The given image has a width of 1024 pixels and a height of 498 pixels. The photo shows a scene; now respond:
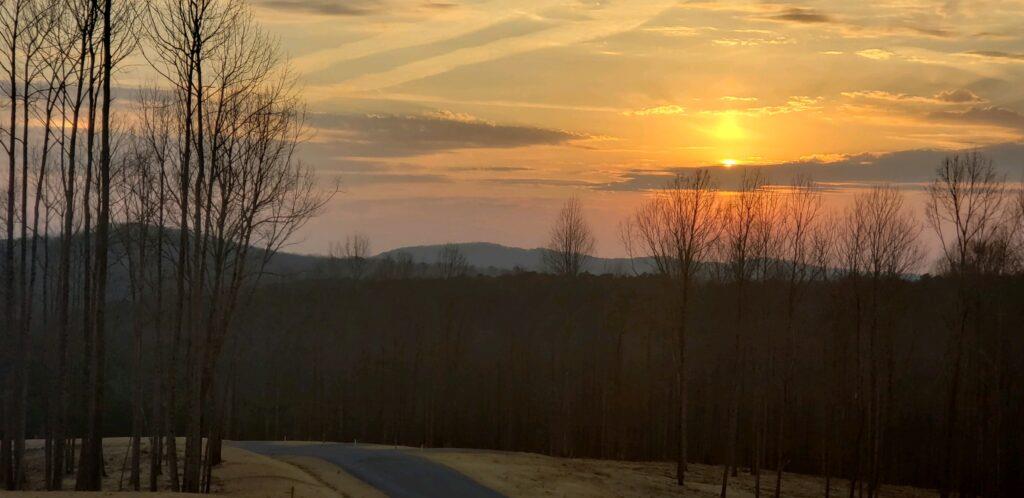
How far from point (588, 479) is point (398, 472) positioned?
8529mm

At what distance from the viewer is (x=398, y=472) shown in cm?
3497

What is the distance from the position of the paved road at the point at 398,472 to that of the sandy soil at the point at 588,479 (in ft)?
3.15

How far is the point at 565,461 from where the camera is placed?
4538cm

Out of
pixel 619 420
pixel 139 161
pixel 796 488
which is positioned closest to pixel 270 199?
pixel 139 161

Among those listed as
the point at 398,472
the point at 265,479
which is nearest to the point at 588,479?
the point at 398,472

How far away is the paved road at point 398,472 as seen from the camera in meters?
31.5

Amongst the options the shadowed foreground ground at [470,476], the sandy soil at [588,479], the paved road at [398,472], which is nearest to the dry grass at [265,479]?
the shadowed foreground ground at [470,476]

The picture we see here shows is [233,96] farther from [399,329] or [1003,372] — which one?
[399,329]

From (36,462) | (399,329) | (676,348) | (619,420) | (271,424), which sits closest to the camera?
(36,462)

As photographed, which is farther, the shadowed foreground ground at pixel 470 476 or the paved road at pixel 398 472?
the paved road at pixel 398 472

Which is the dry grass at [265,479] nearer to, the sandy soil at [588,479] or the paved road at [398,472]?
the paved road at [398,472]

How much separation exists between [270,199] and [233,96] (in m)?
3.53

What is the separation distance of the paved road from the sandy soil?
37.9 inches

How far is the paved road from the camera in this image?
3153cm
